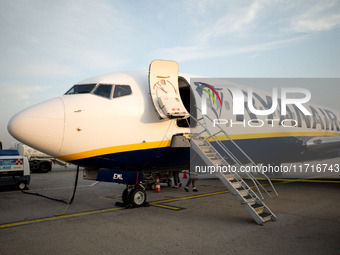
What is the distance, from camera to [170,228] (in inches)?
279

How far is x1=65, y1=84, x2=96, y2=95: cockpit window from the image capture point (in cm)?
866

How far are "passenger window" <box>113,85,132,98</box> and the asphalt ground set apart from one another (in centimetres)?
362

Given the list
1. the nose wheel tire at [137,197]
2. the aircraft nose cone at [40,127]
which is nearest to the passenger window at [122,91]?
the aircraft nose cone at [40,127]

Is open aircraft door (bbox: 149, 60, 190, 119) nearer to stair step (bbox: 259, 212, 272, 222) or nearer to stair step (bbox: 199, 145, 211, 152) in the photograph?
stair step (bbox: 199, 145, 211, 152)

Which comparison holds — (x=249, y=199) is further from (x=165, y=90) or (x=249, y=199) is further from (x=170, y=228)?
(x=165, y=90)

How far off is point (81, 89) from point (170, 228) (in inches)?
192

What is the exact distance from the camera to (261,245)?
5773 mm

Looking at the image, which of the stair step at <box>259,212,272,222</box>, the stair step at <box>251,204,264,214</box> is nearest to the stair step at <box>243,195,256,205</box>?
the stair step at <box>251,204,264,214</box>

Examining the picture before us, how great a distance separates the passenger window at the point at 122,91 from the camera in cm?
860

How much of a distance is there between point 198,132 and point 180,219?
306 centimetres

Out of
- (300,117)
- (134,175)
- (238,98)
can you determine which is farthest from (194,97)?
(300,117)

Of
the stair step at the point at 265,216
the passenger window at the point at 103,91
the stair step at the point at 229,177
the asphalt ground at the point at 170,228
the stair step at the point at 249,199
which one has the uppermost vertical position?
the passenger window at the point at 103,91

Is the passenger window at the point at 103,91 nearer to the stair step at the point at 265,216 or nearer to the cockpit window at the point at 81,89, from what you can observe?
the cockpit window at the point at 81,89

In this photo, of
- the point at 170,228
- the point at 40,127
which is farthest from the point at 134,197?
the point at 40,127
